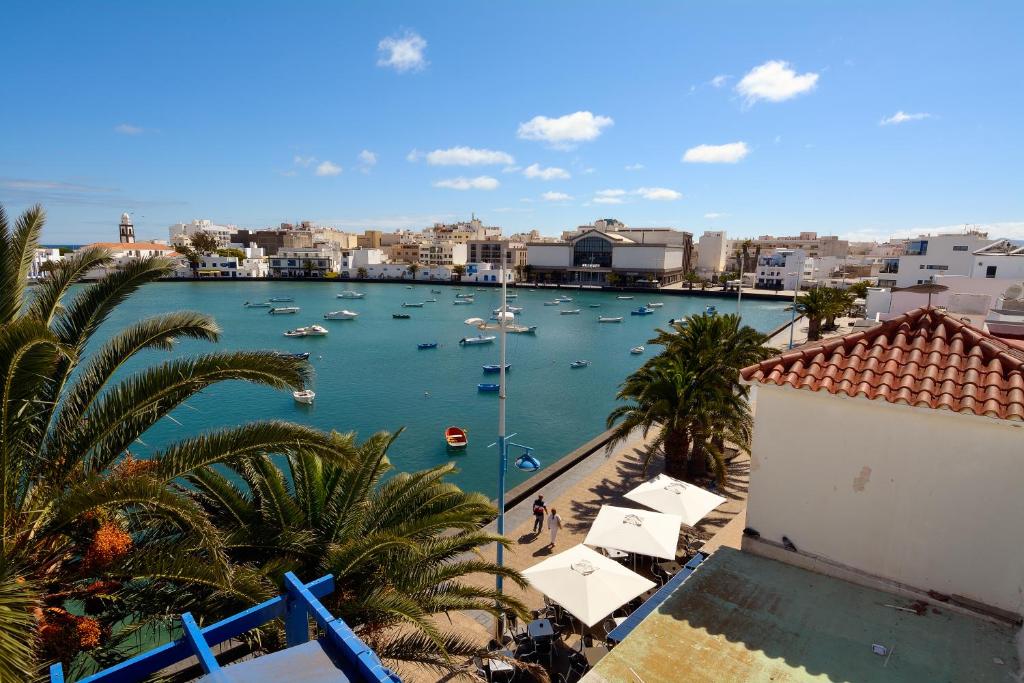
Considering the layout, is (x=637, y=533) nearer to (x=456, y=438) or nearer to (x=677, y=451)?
(x=677, y=451)

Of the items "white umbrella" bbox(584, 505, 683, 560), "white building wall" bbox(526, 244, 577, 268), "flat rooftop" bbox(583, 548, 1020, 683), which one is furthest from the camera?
"white building wall" bbox(526, 244, 577, 268)

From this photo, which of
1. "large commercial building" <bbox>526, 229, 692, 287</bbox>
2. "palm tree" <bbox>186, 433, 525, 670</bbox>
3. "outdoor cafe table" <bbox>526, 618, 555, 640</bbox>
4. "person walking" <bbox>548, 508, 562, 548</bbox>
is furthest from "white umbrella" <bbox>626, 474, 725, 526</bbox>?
"large commercial building" <bbox>526, 229, 692, 287</bbox>

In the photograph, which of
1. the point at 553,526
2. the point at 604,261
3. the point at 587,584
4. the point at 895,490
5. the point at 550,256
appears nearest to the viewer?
the point at 895,490

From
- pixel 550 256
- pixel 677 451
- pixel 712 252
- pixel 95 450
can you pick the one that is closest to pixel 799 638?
pixel 95 450

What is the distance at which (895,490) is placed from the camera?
546 centimetres

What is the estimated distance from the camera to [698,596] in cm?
548

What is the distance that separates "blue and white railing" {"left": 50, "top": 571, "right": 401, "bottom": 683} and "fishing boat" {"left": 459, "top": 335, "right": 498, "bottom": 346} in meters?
50.3

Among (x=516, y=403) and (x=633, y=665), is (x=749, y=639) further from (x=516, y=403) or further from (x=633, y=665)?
(x=516, y=403)

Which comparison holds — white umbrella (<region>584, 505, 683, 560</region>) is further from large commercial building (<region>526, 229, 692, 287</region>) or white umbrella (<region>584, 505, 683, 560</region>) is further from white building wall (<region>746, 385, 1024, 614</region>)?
large commercial building (<region>526, 229, 692, 287</region>)

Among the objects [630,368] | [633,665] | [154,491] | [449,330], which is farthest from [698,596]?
[449,330]

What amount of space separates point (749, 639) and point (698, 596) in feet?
2.27

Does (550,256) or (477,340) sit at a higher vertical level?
(550,256)

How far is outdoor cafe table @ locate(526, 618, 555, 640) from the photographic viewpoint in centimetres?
879

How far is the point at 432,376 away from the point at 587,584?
33.0m
